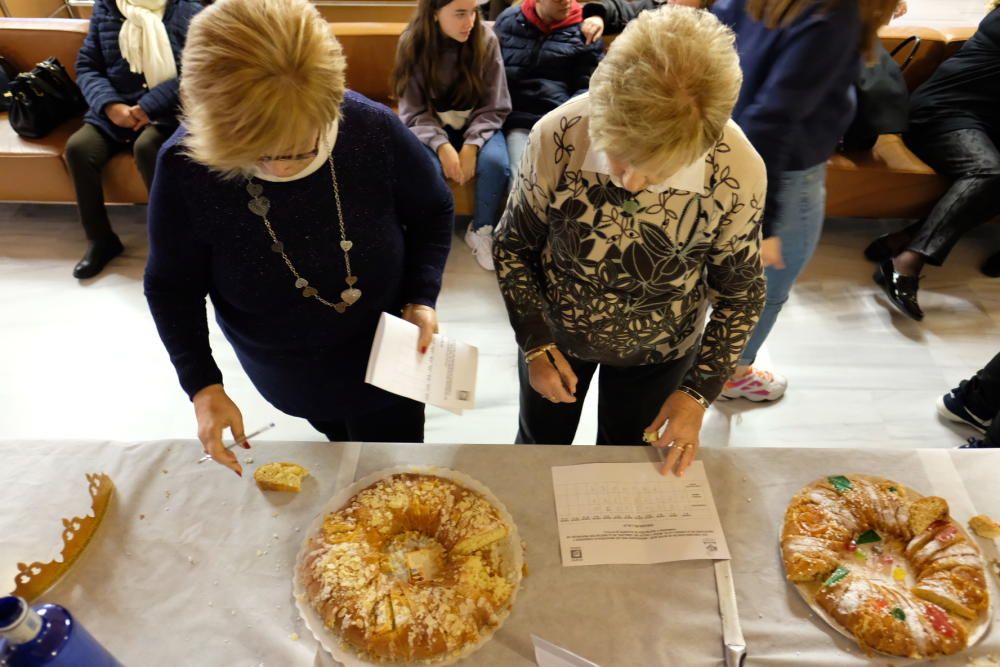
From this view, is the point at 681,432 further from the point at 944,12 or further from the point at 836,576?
the point at 944,12

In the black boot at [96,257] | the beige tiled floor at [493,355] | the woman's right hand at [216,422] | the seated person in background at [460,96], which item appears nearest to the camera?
the woman's right hand at [216,422]

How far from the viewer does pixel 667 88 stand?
760 mm

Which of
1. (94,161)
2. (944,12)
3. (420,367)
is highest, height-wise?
(944,12)

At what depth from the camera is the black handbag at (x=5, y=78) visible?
9.20 ft

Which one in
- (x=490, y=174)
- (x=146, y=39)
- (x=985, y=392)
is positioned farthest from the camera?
(x=490, y=174)

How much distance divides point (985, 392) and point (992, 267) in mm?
1061

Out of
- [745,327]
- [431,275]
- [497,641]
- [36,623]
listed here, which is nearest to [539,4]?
[431,275]

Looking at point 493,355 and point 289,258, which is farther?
point 493,355

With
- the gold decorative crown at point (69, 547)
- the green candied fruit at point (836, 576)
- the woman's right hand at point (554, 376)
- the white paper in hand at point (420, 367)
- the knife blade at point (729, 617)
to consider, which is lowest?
the gold decorative crown at point (69, 547)

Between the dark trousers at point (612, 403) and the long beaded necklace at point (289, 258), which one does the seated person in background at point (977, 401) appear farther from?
the long beaded necklace at point (289, 258)

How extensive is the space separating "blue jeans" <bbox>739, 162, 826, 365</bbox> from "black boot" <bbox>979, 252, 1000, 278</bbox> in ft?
5.15

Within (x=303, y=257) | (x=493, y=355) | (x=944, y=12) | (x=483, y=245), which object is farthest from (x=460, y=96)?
(x=944, y=12)

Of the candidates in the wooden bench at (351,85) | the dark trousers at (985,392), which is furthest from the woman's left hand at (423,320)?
the dark trousers at (985,392)

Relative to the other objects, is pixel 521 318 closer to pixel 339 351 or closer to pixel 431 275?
pixel 431 275
